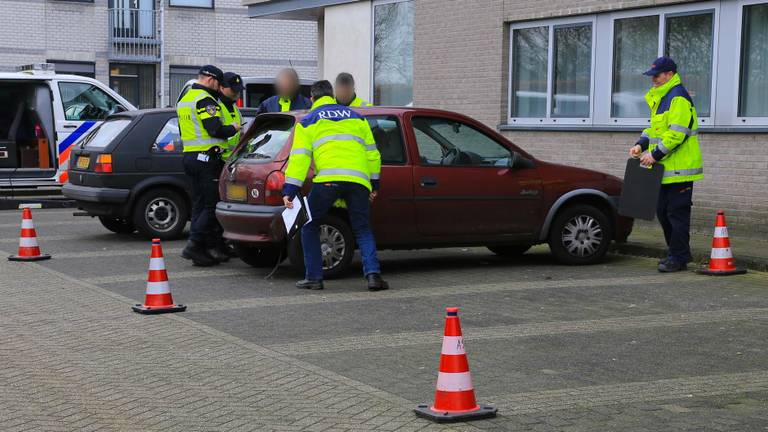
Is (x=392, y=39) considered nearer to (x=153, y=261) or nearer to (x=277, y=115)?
(x=277, y=115)

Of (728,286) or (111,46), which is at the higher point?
(111,46)

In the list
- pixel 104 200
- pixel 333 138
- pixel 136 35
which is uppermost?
pixel 136 35

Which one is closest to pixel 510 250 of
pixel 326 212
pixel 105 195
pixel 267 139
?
pixel 326 212

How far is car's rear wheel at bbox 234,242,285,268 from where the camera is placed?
37.6ft

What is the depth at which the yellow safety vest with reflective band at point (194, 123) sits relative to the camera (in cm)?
1155

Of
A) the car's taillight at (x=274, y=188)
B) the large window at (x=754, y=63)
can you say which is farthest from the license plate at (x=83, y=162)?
the large window at (x=754, y=63)

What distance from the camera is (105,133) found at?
14.2 meters

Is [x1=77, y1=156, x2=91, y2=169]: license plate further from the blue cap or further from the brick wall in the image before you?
the blue cap

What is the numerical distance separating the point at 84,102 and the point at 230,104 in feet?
26.5

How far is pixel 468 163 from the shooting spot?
11109 millimetres

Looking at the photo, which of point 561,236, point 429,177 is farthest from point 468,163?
point 561,236

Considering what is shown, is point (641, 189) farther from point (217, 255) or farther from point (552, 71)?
point (552, 71)

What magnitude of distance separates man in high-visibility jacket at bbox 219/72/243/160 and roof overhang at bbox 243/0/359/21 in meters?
8.92

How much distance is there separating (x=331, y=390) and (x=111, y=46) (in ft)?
96.4
